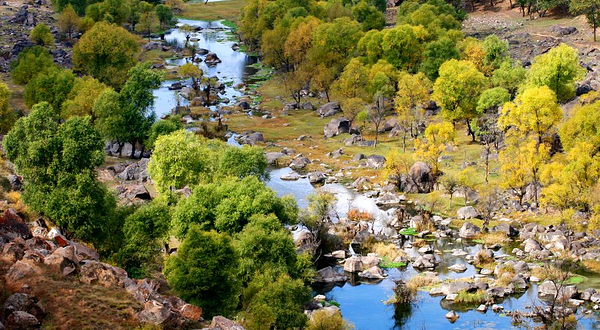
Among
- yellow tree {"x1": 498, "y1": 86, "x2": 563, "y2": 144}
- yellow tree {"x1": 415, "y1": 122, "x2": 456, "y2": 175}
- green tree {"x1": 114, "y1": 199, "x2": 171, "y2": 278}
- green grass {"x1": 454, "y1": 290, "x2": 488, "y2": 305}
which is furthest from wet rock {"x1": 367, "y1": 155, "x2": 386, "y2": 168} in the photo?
green tree {"x1": 114, "y1": 199, "x2": 171, "y2": 278}

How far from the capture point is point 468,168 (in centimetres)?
9481

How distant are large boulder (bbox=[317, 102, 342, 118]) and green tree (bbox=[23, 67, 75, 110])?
153 feet

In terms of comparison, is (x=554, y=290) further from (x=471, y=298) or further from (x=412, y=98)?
(x=412, y=98)

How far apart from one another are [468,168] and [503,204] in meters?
8.34

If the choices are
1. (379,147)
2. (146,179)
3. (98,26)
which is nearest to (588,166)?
(379,147)

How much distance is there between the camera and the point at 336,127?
411 feet

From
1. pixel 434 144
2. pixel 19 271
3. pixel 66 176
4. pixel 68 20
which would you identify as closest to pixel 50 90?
→ pixel 66 176

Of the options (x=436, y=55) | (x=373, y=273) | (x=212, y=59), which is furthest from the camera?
(x=212, y=59)

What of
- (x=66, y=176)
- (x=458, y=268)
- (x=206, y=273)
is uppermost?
(x=66, y=176)

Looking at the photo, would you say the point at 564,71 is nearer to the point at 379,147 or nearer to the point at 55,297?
the point at 379,147

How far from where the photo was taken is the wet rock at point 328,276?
71.1 m

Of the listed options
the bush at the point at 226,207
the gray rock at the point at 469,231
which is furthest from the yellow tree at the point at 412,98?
the bush at the point at 226,207

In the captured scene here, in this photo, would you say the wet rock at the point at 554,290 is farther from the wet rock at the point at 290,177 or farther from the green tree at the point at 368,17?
the green tree at the point at 368,17

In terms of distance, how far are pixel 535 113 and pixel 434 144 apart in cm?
1391
